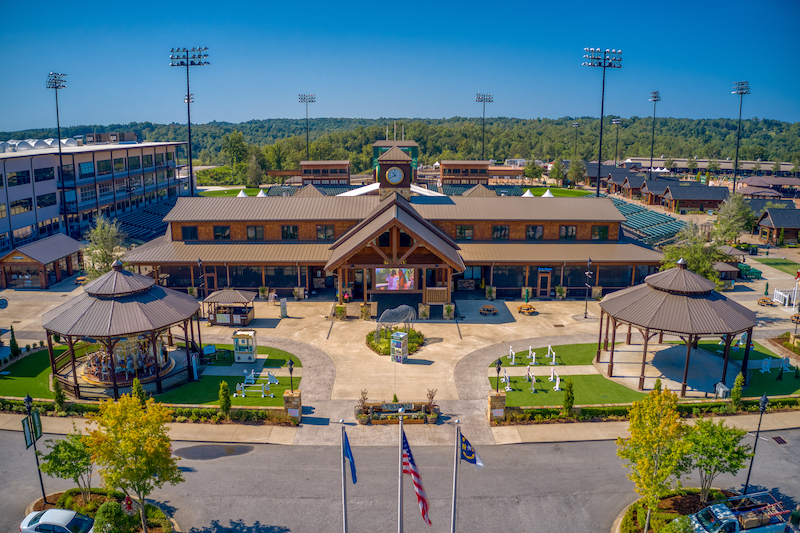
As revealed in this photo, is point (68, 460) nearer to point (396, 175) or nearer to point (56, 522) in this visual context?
point (56, 522)

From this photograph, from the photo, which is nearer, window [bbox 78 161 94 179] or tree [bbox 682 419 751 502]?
tree [bbox 682 419 751 502]

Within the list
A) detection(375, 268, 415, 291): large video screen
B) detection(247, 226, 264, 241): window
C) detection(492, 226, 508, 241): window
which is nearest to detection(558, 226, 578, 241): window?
detection(492, 226, 508, 241): window

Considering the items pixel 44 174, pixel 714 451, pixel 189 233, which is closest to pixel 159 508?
pixel 714 451

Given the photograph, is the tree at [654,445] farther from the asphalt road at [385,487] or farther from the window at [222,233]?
the window at [222,233]

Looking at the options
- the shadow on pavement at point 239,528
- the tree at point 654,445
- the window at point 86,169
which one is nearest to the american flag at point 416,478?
the shadow on pavement at point 239,528

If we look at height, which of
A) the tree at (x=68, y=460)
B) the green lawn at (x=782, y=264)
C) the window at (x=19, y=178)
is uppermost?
the window at (x=19, y=178)

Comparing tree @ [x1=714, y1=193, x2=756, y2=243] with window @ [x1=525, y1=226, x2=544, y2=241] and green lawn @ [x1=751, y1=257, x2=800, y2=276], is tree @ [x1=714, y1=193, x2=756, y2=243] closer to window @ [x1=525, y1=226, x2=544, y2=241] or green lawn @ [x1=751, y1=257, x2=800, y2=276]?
green lawn @ [x1=751, y1=257, x2=800, y2=276]
